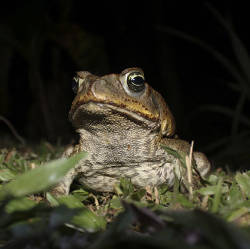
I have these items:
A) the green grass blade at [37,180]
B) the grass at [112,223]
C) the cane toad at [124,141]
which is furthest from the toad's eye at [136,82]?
the green grass blade at [37,180]

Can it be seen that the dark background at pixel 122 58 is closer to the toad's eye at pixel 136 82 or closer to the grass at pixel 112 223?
the toad's eye at pixel 136 82

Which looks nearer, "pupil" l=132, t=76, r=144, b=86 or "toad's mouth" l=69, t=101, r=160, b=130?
"toad's mouth" l=69, t=101, r=160, b=130

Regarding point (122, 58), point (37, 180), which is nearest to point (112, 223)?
point (37, 180)

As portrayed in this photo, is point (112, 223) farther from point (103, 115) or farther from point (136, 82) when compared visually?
point (136, 82)

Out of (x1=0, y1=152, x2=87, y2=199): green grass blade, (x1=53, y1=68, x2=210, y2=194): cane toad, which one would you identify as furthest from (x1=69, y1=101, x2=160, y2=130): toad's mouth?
(x1=0, y1=152, x2=87, y2=199): green grass blade

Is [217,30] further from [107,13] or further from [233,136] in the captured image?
[233,136]

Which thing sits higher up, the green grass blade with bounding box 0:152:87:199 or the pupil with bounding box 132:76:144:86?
the pupil with bounding box 132:76:144:86

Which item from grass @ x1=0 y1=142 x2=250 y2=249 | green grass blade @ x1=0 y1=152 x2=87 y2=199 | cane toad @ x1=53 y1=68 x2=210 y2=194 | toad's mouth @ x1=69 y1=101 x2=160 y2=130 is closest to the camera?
grass @ x1=0 y1=142 x2=250 y2=249

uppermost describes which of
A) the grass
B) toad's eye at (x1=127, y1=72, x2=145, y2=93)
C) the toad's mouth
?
toad's eye at (x1=127, y1=72, x2=145, y2=93)

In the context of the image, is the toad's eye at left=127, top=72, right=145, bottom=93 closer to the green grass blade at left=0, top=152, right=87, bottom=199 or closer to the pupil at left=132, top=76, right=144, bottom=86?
the pupil at left=132, top=76, right=144, bottom=86
